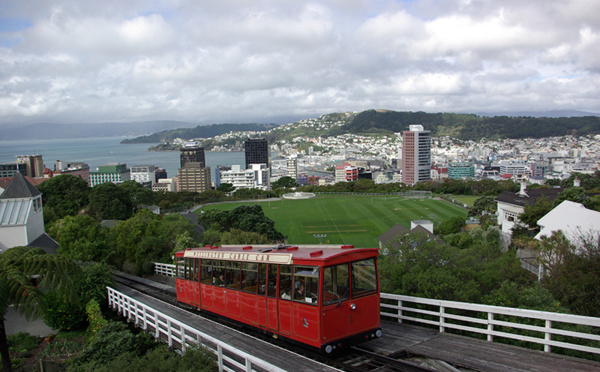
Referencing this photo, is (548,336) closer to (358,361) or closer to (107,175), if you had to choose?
(358,361)

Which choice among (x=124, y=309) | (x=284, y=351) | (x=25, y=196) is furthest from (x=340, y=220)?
(x=284, y=351)

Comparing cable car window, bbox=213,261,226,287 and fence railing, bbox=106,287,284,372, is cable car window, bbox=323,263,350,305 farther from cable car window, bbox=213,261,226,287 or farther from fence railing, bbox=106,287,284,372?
cable car window, bbox=213,261,226,287

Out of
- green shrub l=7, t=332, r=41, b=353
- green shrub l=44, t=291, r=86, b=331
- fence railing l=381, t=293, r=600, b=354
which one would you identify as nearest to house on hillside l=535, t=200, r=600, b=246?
fence railing l=381, t=293, r=600, b=354

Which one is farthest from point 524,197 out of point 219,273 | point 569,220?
point 219,273

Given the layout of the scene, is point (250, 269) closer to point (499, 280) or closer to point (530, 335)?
point (530, 335)

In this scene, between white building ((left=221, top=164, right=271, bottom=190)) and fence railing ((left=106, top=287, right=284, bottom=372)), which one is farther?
white building ((left=221, top=164, right=271, bottom=190))

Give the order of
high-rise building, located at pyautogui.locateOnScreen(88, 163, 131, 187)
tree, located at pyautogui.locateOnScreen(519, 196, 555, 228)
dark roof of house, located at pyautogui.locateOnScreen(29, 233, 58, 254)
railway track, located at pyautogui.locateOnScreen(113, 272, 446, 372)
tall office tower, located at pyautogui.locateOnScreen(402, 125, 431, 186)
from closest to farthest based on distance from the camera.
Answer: railway track, located at pyautogui.locateOnScreen(113, 272, 446, 372) < dark roof of house, located at pyautogui.locateOnScreen(29, 233, 58, 254) < tree, located at pyautogui.locateOnScreen(519, 196, 555, 228) < tall office tower, located at pyautogui.locateOnScreen(402, 125, 431, 186) < high-rise building, located at pyautogui.locateOnScreen(88, 163, 131, 187)

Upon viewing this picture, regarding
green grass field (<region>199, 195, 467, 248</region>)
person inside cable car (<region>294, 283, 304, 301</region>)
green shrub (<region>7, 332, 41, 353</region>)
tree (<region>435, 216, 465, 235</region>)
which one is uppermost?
person inside cable car (<region>294, 283, 304, 301</region>)
